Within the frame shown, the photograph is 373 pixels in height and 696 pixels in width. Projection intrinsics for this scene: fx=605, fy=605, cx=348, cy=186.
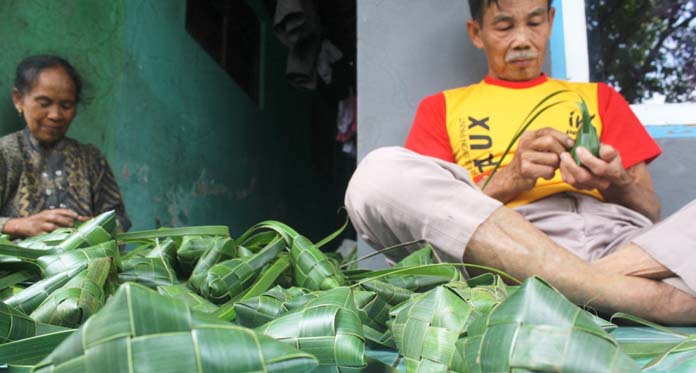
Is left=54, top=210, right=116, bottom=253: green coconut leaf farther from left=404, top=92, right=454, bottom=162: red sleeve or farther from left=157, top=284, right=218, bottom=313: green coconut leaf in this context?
left=404, top=92, right=454, bottom=162: red sleeve

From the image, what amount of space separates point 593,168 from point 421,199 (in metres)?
0.41

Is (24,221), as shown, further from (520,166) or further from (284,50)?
(284,50)

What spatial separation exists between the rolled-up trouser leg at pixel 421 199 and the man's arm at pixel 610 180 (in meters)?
0.25

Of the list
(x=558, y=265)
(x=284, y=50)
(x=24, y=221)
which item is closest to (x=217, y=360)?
(x=558, y=265)

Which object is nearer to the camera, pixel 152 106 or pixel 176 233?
pixel 176 233

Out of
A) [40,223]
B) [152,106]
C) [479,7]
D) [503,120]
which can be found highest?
[479,7]

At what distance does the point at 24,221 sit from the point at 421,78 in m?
1.38

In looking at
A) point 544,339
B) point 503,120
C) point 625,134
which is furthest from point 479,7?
point 544,339

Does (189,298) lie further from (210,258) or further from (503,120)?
(503,120)

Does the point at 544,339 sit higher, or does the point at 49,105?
the point at 49,105

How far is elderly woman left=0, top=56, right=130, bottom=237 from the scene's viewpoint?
224cm

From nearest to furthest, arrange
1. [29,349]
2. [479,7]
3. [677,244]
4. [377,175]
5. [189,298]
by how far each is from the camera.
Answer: [29,349], [189,298], [677,244], [377,175], [479,7]

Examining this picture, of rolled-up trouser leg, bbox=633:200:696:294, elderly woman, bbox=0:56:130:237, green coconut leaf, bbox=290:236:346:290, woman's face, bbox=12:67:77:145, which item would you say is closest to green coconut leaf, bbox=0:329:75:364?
green coconut leaf, bbox=290:236:346:290

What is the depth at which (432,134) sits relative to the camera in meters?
1.62
